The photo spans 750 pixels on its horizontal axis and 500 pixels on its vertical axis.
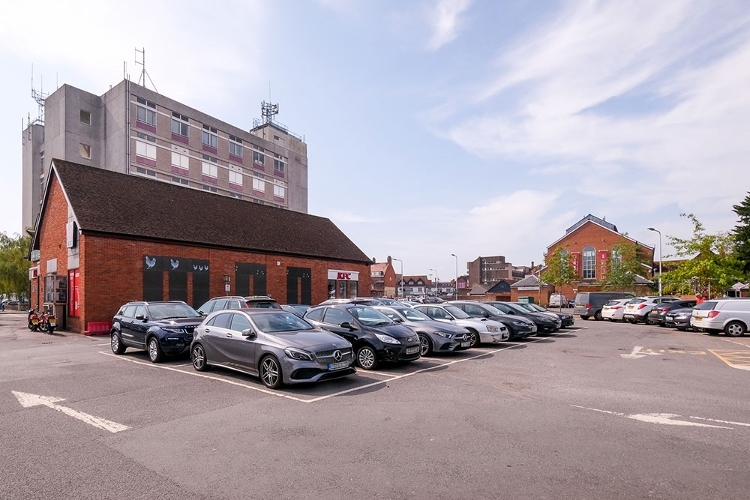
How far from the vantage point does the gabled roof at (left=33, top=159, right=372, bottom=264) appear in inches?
872

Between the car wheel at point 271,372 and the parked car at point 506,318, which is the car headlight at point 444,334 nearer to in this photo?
the parked car at point 506,318

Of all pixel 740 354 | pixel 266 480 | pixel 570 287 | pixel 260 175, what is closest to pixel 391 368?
pixel 266 480

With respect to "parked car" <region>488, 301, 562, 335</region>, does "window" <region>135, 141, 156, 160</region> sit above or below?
above

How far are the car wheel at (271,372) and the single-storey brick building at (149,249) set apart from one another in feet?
49.6

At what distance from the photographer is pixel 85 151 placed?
43.8 meters

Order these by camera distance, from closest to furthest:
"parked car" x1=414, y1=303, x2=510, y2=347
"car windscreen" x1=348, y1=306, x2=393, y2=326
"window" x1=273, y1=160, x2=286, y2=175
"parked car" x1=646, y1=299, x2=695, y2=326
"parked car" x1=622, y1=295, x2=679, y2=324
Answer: "car windscreen" x1=348, y1=306, x2=393, y2=326 < "parked car" x1=414, y1=303, x2=510, y2=347 < "parked car" x1=646, y1=299, x2=695, y2=326 < "parked car" x1=622, y1=295, x2=679, y2=324 < "window" x1=273, y1=160, x2=286, y2=175

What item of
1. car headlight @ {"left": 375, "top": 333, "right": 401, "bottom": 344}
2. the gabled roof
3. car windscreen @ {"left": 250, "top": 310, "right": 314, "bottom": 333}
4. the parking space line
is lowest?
the parking space line

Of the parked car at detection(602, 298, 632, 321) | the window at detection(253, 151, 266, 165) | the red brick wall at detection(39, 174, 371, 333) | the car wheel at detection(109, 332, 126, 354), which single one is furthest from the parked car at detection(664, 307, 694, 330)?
the window at detection(253, 151, 266, 165)

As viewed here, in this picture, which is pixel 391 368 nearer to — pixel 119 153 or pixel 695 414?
pixel 695 414

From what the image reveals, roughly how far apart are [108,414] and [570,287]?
2576 inches

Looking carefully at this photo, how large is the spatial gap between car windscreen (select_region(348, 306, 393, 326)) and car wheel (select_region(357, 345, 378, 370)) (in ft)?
2.60

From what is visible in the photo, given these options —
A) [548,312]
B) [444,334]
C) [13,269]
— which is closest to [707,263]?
[548,312]

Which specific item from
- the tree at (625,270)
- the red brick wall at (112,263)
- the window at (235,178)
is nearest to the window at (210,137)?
the window at (235,178)

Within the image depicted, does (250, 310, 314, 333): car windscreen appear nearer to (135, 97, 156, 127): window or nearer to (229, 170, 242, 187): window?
(135, 97, 156, 127): window
